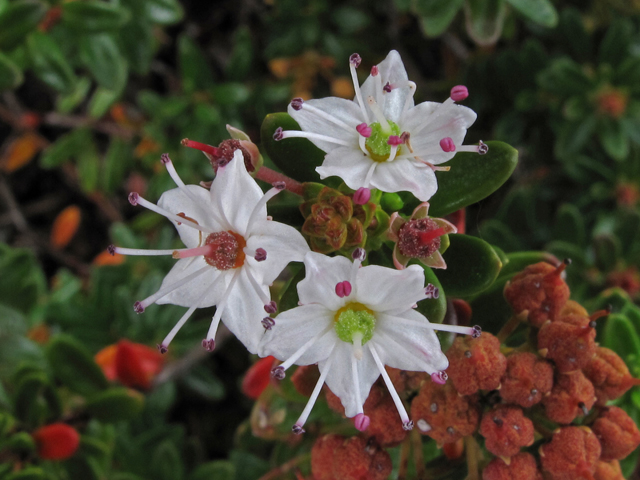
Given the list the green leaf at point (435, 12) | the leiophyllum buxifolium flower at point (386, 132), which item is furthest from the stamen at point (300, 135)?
the green leaf at point (435, 12)

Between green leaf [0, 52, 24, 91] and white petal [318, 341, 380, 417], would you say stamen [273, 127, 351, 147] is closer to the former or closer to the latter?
white petal [318, 341, 380, 417]

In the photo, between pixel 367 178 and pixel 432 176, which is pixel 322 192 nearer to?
pixel 367 178

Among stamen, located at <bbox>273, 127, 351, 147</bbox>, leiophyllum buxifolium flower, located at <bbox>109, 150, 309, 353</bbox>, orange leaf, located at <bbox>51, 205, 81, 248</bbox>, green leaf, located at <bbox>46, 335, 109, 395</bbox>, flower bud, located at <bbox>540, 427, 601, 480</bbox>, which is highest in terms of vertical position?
stamen, located at <bbox>273, 127, 351, 147</bbox>

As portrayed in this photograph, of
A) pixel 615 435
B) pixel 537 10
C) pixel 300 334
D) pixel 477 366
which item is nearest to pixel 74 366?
pixel 300 334

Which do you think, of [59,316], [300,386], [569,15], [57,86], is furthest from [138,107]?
[300,386]

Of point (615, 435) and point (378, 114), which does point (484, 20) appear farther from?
point (615, 435)

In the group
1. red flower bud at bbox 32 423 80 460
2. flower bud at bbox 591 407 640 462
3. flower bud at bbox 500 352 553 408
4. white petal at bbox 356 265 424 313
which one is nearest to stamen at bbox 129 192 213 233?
white petal at bbox 356 265 424 313
